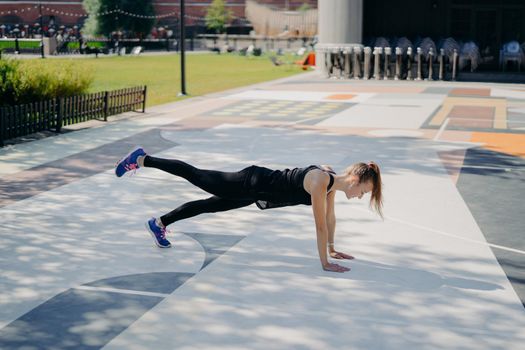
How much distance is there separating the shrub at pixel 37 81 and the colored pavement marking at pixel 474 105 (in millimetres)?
9304

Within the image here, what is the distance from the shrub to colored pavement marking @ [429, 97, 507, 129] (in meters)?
9.30

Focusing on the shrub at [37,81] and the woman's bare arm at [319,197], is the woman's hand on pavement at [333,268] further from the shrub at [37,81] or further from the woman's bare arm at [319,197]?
the shrub at [37,81]

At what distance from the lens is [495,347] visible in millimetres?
5391

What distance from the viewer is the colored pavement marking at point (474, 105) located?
18203mm

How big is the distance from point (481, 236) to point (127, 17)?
208ft

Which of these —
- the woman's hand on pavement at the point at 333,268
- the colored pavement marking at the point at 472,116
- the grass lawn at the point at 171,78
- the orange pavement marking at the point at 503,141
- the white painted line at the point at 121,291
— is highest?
the grass lawn at the point at 171,78

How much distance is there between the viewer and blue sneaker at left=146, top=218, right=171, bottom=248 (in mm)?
7727

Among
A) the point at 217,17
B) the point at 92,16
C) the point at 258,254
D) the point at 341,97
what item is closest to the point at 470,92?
the point at 341,97

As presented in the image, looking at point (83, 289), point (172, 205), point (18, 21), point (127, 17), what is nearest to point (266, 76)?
point (172, 205)

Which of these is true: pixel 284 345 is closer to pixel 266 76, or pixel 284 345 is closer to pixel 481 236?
pixel 481 236

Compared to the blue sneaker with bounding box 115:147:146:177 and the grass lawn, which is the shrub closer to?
the grass lawn

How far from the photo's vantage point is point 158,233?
304 inches

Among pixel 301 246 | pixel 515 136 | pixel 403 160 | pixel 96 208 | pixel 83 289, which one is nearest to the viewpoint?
pixel 83 289

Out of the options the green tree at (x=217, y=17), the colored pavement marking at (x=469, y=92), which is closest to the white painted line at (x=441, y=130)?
the colored pavement marking at (x=469, y=92)
